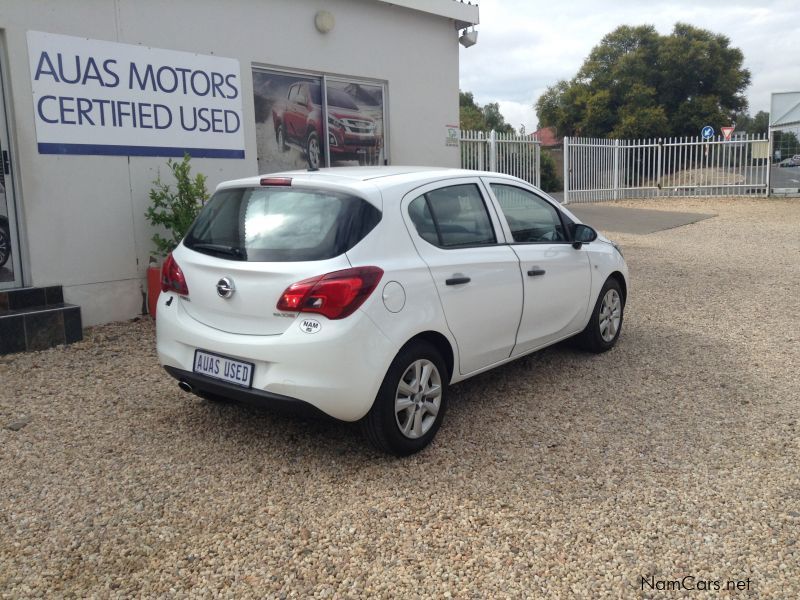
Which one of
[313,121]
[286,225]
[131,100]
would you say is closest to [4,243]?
[131,100]

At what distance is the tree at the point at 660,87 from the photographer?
43.0m

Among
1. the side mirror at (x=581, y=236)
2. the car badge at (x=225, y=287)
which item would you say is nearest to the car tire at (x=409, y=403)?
the car badge at (x=225, y=287)

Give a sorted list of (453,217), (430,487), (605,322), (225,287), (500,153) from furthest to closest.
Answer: (500,153)
(605,322)
(453,217)
(225,287)
(430,487)

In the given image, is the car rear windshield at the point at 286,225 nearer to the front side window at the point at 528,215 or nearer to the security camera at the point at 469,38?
the front side window at the point at 528,215

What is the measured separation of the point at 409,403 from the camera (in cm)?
406

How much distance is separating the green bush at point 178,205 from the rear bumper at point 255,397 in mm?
3556

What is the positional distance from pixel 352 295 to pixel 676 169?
22602mm

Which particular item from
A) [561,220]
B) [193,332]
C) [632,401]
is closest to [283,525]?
[193,332]

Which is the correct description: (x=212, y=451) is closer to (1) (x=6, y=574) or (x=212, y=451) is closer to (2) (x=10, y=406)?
(1) (x=6, y=574)

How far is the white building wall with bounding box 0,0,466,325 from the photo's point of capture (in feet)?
22.1

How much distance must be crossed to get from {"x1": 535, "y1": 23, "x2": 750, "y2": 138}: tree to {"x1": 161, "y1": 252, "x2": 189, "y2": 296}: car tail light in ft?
138

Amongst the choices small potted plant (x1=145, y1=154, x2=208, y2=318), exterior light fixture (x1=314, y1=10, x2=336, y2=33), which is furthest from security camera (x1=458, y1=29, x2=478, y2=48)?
small potted plant (x1=145, y1=154, x2=208, y2=318)

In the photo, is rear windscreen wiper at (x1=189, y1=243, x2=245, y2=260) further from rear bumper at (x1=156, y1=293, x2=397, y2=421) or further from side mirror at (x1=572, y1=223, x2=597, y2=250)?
side mirror at (x1=572, y1=223, x2=597, y2=250)

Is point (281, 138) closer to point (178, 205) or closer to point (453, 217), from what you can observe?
point (178, 205)
